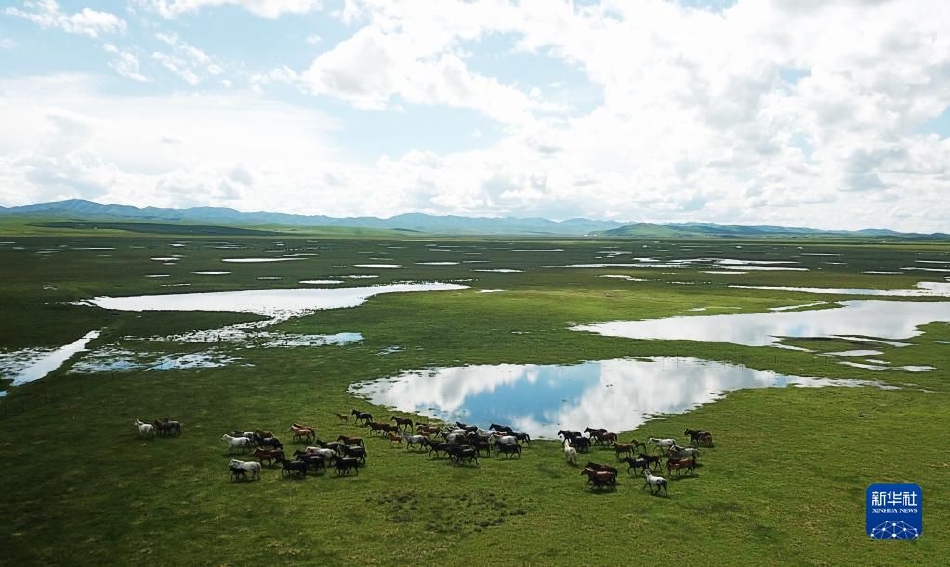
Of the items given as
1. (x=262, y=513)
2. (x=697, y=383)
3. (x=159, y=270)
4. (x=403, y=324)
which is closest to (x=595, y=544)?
(x=262, y=513)

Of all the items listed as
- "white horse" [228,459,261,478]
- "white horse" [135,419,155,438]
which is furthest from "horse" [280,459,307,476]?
"white horse" [135,419,155,438]

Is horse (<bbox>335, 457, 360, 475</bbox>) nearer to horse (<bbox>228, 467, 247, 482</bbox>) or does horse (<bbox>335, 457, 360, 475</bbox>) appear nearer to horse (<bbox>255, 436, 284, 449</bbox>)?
horse (<bbox>228, 467, 247, 482</bbox>)

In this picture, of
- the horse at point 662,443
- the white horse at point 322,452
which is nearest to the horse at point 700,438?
the horse at point 662,443

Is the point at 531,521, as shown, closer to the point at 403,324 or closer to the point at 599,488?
the point at 599,488

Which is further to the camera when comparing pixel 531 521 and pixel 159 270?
pixel 159 270

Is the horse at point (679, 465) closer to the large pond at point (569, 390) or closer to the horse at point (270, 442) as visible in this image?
the large pond at point (569, 390)

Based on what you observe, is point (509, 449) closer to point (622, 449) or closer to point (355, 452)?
point (622, 449)
